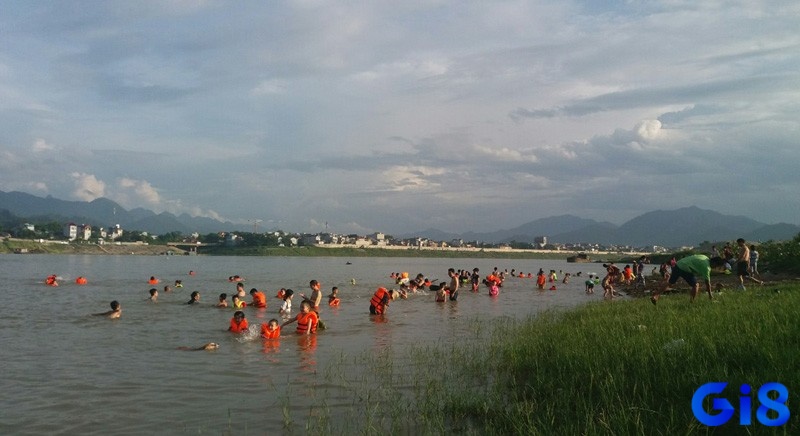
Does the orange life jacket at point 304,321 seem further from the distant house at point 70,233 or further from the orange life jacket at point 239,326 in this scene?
the distant house at point 70,233

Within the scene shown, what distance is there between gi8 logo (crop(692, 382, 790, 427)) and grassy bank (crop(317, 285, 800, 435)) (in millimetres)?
90

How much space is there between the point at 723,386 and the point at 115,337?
17481 millimetres

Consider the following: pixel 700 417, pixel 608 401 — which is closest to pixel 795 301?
pixel 608 401

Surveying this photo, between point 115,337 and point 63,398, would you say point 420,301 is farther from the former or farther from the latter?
point 63,398

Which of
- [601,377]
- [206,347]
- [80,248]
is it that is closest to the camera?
[601,377]

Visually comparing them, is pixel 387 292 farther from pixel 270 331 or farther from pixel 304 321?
pixel 270 331

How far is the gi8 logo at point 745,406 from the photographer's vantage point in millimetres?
5652

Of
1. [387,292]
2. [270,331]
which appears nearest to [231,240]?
[387,292]

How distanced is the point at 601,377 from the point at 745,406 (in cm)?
306

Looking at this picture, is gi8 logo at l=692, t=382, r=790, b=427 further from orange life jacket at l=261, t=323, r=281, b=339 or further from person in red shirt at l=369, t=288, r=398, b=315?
person in red shirt at l=369, t=288, r=398, b=315

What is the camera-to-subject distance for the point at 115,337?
1831cm

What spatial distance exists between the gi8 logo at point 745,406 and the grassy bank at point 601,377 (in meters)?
0.09

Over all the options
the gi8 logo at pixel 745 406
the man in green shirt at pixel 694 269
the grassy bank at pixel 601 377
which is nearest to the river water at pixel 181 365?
the grassy bank at pixel 601 377

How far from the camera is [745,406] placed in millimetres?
5984
